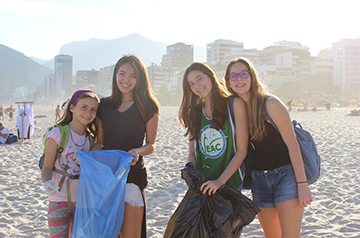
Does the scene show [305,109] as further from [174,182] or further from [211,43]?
[211,43]

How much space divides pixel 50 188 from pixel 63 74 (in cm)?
19207

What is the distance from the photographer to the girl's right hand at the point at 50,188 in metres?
2.20

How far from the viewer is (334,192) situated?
518cm

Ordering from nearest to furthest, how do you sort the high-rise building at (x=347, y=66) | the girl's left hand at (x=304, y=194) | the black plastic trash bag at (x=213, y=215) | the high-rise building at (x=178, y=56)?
the black plastic trash bag at (x=213, y=215) < the girl's left hand at (x=304, y=194) < the high-rise building at (x=347, y=66) < the high-rise building at (x=178, y=56)

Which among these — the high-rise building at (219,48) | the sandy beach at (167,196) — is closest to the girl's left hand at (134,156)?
the sandy beach at (167,196)

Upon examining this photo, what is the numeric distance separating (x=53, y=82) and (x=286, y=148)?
614 ft

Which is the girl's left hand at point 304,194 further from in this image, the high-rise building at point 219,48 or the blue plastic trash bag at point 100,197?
the high-rise building at point 219,48

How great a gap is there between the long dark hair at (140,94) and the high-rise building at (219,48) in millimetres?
108209

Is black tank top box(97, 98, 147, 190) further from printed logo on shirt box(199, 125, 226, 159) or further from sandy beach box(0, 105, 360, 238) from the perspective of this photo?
sandy beach box(0, 105, 360, 238)

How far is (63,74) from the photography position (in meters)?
182

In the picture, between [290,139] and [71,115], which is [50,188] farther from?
[290,139]

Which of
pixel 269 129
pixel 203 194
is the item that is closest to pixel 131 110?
pixel 203 194

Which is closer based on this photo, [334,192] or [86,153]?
[86,153]

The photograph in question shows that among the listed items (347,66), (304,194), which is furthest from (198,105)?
(347,66)
